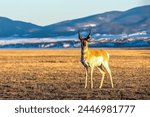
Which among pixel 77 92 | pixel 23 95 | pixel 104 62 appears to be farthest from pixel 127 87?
pixel 23 95

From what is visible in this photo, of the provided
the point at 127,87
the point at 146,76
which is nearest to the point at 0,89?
the point at 127,87

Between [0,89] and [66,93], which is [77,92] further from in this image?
[0,89]

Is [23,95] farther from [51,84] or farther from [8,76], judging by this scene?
[8,76]

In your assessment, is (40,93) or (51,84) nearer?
(40,93)

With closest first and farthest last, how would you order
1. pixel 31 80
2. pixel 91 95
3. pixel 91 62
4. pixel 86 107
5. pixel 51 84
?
pixel 86 107 → pixel 91 95 → pixel 91 62 → pixel 51 84 → pixel 31 80

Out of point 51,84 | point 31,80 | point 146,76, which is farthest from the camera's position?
point 146,76

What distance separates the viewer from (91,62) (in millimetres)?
22250

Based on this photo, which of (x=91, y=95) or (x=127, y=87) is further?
(x=127, y=87)

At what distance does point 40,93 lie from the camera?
20.9 metres

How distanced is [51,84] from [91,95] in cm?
470

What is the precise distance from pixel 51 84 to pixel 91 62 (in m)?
2.96

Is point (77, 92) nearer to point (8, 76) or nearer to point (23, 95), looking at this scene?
point (23, 95)

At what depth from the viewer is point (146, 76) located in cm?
2861

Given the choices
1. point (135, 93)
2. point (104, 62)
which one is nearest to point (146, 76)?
point (104, 62)
